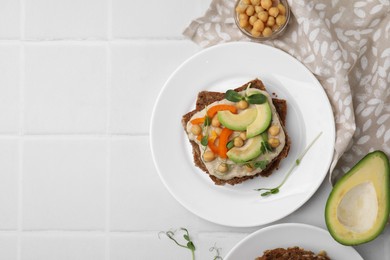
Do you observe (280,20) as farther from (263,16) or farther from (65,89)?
(65,89)

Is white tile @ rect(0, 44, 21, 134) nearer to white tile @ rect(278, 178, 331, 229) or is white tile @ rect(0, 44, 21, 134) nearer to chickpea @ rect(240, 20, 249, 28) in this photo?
chickpea @ rect(240, 20, 249, 28)

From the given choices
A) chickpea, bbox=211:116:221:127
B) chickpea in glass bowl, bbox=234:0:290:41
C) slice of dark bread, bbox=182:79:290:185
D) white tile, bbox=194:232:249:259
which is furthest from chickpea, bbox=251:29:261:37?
white tile, bbox=194:232:249:259

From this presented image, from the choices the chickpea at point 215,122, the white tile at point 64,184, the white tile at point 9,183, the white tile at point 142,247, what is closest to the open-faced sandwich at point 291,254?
the white tile at point 142,247

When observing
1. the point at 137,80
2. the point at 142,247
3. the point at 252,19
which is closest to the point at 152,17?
the point at 137,80

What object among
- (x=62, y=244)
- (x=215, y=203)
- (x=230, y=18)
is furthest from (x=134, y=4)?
(x=62, y=244)

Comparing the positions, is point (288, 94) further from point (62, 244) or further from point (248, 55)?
point (62, 244)

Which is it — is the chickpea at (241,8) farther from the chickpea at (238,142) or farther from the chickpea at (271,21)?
the chickpea at (238,142)
